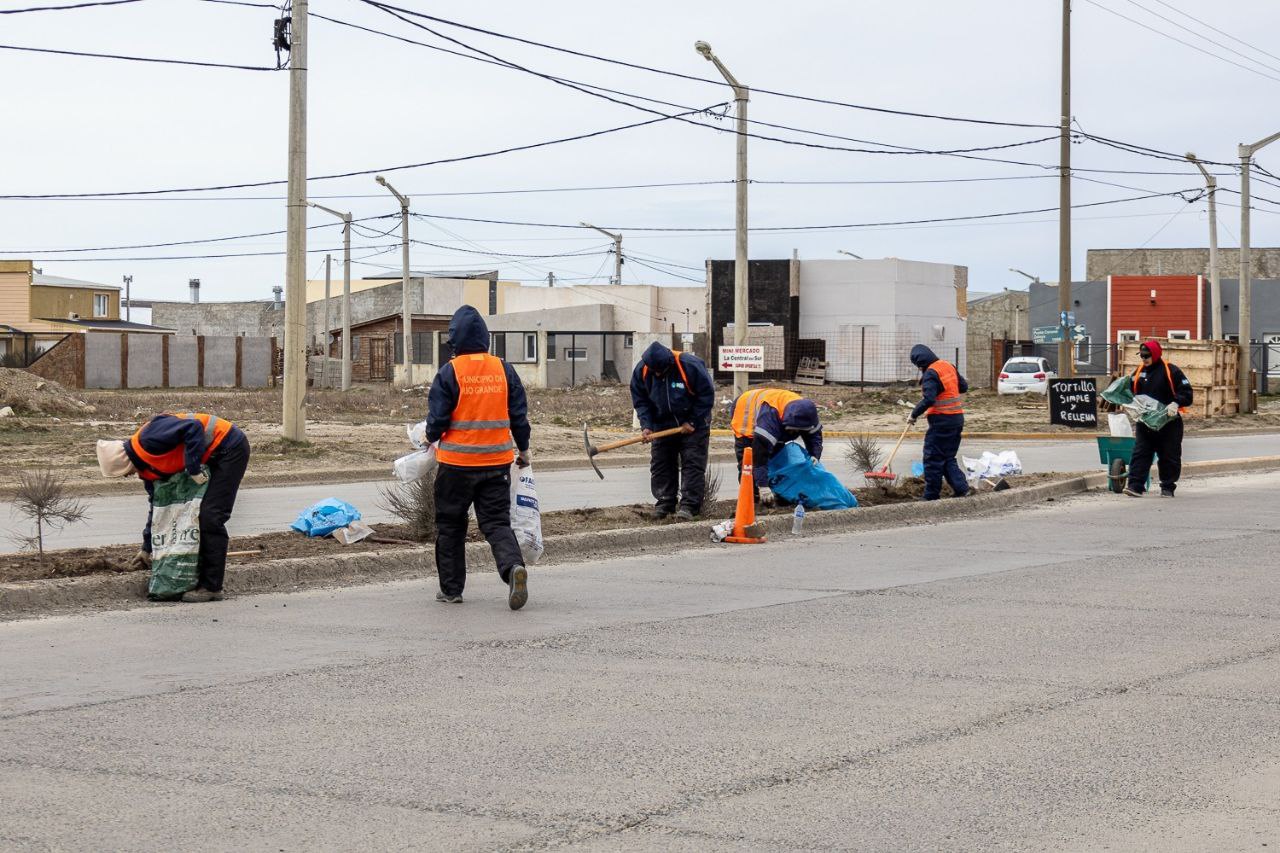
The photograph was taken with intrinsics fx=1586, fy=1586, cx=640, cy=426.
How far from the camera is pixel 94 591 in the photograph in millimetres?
9891

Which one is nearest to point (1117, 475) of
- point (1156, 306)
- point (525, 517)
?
point (525, 517)

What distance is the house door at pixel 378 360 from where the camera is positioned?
2804 inches

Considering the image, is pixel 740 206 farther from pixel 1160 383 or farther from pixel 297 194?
pixel 1160 383

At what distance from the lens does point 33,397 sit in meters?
33.0

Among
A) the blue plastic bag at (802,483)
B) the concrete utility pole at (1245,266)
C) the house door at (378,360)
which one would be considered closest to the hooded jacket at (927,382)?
the blue plastic bag at (802,483)

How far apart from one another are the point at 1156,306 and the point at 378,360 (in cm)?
3419

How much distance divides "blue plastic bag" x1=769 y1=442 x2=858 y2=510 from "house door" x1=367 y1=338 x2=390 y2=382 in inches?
2223

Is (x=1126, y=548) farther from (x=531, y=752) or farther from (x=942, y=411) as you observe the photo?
(x=531, y=752)

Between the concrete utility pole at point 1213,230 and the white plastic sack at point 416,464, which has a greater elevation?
the concrete utility pole at point 1213,230

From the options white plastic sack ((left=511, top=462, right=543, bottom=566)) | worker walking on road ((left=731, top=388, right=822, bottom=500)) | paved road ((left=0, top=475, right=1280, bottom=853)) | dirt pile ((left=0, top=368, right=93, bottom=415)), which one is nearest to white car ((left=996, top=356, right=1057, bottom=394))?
dirt pile ((left=0, top=368, right=93, bottom=415))

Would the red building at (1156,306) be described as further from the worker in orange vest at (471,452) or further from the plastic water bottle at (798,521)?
the worker in orange vest at (471,452)

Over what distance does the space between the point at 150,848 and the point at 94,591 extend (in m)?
5.43

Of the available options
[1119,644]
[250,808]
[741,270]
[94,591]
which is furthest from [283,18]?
[250,808]

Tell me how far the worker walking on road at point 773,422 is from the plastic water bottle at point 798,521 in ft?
2.06
